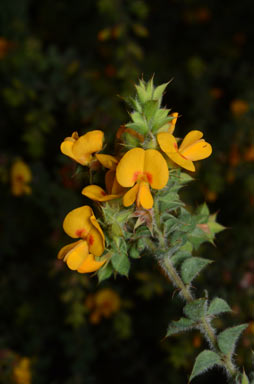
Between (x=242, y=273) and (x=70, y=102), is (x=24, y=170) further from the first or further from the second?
(x=242, y=273)

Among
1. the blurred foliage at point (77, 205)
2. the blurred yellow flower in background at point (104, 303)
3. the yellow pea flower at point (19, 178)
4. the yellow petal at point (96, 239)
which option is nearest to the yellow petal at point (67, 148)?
the yellow petal at point (96, 239)

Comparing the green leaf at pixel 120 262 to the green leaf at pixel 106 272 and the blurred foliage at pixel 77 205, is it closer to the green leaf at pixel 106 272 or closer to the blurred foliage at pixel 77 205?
the green leaf at pixel 106 272

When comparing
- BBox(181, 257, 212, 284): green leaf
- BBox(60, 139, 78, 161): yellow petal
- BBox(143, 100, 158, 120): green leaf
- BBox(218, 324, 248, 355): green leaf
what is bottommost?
BBox(218, 324, 248, 355): green leaf

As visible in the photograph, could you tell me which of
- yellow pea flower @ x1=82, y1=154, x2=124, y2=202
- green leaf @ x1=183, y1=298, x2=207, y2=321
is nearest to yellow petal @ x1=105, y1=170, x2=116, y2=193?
yellow pea flower @ x1=82, y1=154, x2=124, y2=202

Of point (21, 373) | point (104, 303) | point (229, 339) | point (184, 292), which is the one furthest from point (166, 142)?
point (104, 303)

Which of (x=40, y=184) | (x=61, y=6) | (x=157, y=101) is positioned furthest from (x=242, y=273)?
(x=61, y=6)

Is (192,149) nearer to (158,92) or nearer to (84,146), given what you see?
(158,92)

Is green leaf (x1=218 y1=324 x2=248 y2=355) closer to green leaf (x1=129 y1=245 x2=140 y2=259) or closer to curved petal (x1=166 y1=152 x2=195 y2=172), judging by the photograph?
green leaf (x1=129 y1=245 x2=140 y2=259)
